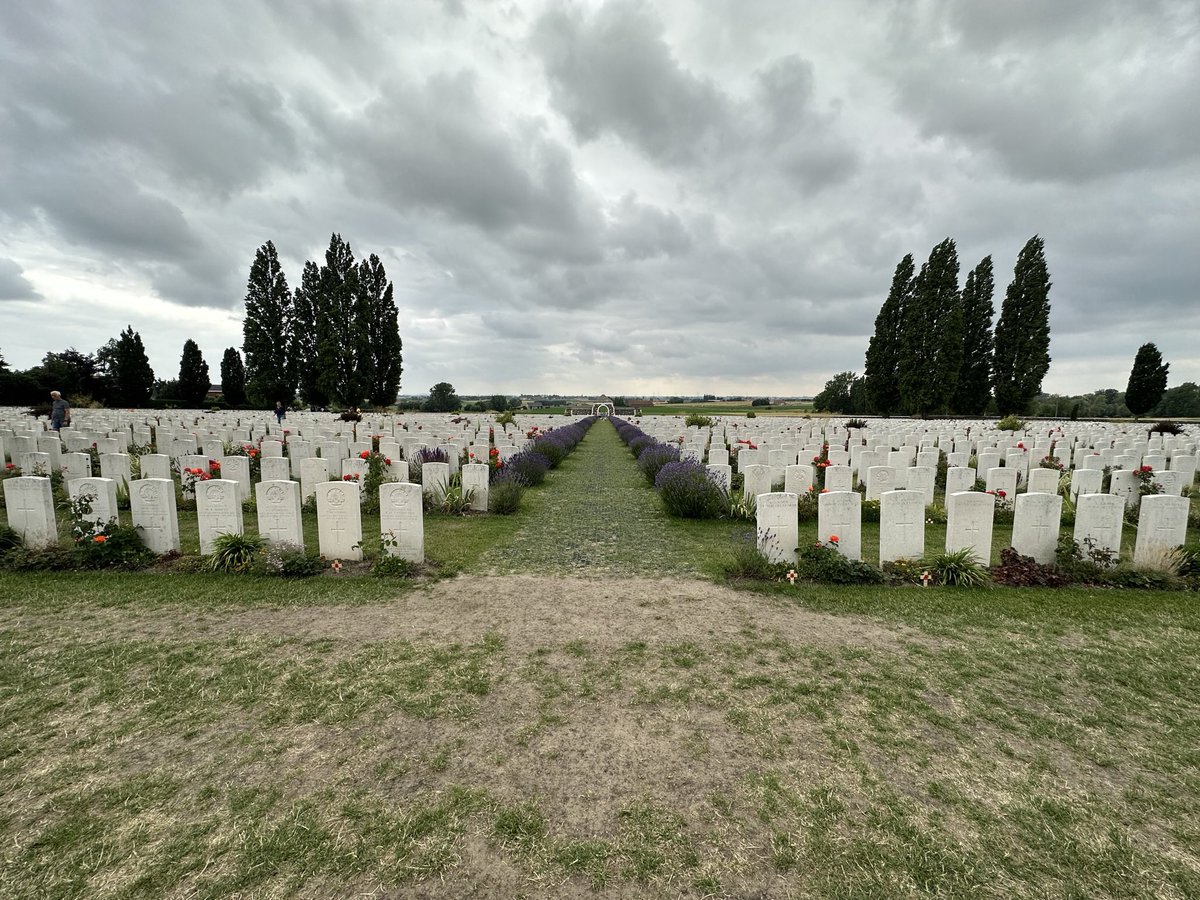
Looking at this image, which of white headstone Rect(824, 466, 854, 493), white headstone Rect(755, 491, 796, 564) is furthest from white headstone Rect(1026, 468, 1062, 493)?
white headstone Rect(755, 491, 796, 564)

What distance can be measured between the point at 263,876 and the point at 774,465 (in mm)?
11306

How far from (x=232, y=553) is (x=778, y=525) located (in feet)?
23.0

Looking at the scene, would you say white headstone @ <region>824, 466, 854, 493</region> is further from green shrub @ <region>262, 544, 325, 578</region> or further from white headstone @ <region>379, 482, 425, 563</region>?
green shrub @ <region>262, 544, 325, 578</region>

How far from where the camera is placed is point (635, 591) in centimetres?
569

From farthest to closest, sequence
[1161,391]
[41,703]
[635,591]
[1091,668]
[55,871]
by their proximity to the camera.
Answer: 1. [1161,391]
2. [635,591]
3. [1091,668]
4. [41,703]
5. [55,871]

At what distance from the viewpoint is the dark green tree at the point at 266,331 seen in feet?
151

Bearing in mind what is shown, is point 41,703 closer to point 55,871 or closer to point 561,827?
point 55,871

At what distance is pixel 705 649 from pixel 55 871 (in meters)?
3.97

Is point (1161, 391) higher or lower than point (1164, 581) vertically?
higher

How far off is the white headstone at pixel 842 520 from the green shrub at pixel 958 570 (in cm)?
85

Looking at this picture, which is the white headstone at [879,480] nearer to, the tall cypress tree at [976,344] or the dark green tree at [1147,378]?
the tall cypress tree at [976,344]

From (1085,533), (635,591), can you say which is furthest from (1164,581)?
(635,591)

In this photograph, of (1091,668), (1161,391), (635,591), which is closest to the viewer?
(1091,668)

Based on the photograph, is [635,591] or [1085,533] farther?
[1085,533]
